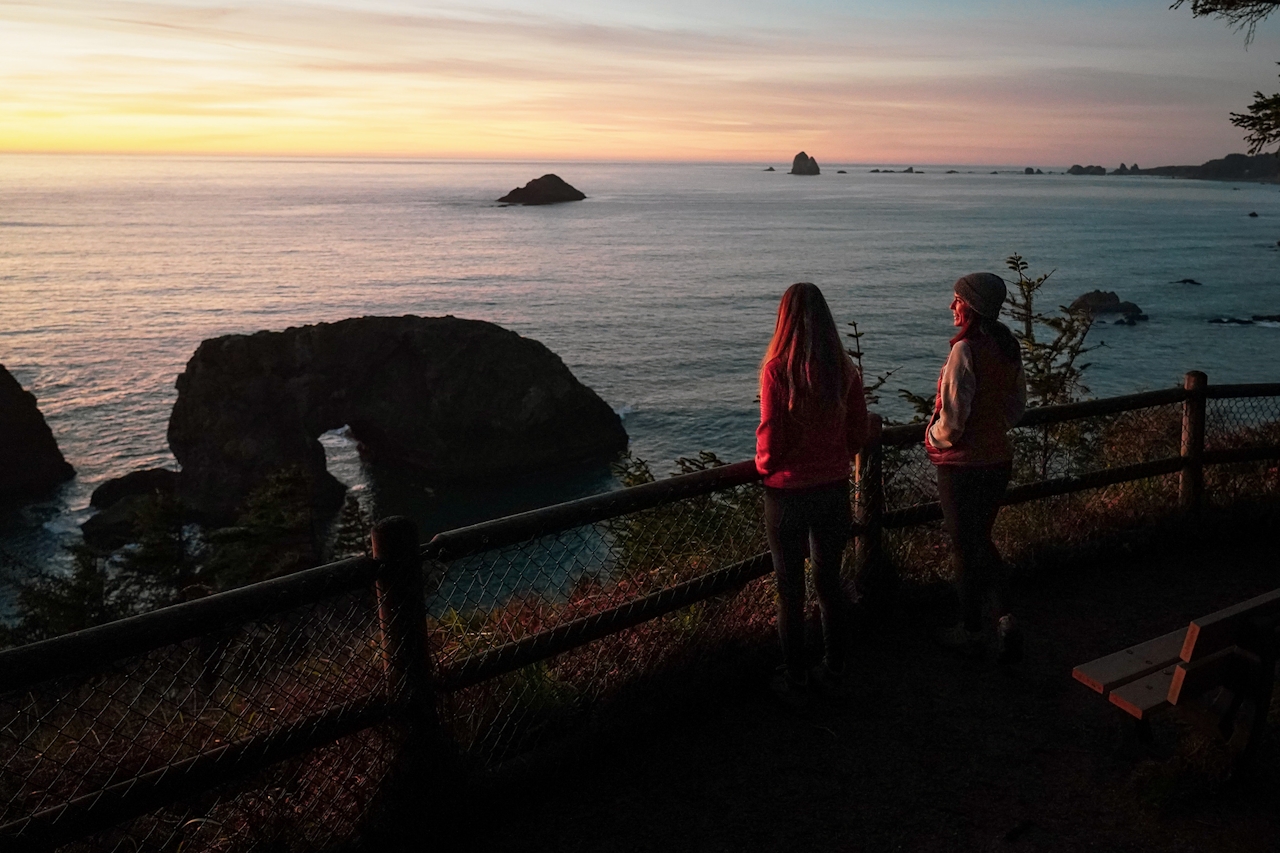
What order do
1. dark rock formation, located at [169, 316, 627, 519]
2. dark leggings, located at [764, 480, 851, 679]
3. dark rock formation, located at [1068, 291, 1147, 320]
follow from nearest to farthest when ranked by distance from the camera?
1. dark leggings, located at [764, 480, 851, 679]
2. dark rock formation, located at [169, 316, 627, 519]
3. dark rock formation, located at [1068, 291, 1147, 320]

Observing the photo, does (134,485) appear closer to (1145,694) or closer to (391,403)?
(391,403)

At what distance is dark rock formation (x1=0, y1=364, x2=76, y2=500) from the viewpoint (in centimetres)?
3884

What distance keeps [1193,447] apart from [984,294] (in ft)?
13.3

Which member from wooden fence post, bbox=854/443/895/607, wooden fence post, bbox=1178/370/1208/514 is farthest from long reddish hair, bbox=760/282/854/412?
wooden fence post, bbox=1178/370/1208/514

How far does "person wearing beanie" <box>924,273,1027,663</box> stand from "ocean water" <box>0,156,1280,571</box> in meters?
30.2

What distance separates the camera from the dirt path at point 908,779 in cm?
405

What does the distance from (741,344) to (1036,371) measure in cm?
4293

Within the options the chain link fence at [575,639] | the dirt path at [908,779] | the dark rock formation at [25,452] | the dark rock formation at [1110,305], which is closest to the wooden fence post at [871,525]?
the dirt path at [908,779]

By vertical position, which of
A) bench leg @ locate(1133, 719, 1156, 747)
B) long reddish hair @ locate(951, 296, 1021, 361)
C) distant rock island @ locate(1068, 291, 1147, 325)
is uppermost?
long reddish hair @ locate(951, 296, 1021, 361)

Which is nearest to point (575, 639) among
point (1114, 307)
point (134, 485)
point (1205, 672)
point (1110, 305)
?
point (1205, 672)

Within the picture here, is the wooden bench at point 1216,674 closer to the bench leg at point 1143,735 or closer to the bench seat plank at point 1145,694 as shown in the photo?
the bench seat plank at point 1145,694

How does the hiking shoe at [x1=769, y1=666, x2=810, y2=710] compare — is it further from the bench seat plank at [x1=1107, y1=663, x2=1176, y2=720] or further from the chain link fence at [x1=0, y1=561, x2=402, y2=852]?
the chain link fence at [x1=0, y1=561, x2=402, y2=852]

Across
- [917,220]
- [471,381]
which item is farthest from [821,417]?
[917,220]

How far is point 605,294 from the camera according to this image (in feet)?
249
